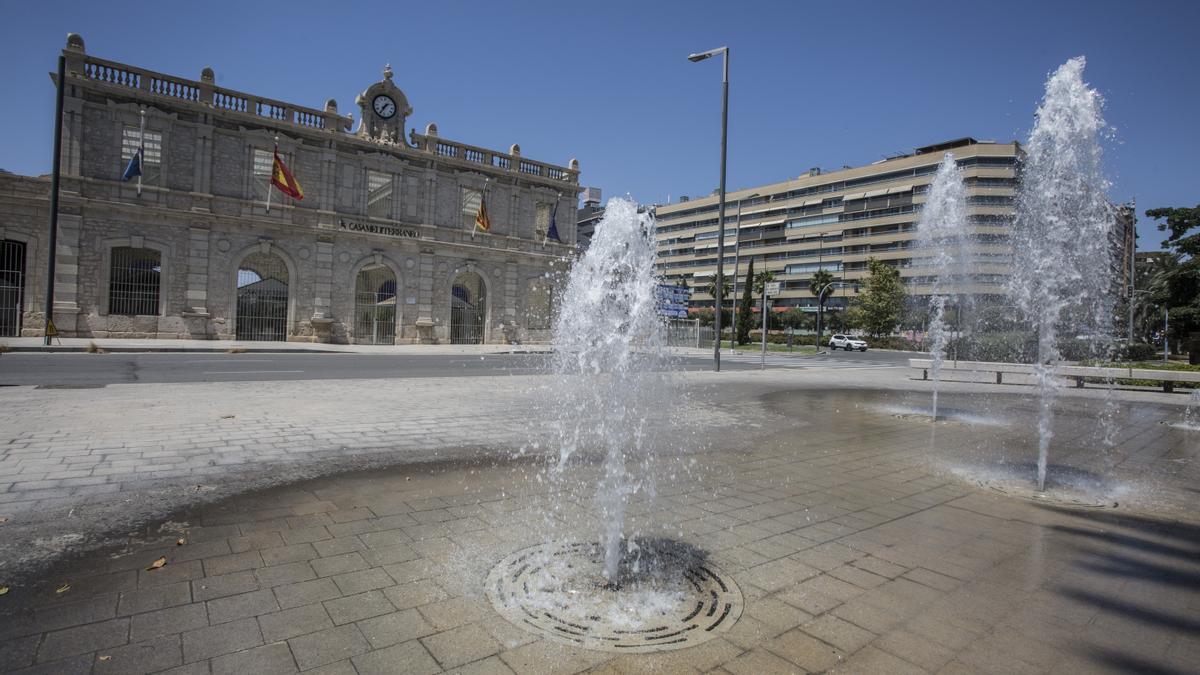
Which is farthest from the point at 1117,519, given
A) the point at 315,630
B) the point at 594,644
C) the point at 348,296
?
the point at 348,296

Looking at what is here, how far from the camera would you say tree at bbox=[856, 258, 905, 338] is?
191 ft

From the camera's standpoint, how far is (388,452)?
276 inches

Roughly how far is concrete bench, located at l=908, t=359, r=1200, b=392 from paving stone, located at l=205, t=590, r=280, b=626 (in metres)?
17.6

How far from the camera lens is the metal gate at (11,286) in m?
24.2

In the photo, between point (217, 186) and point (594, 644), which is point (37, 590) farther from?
point (217, 186)

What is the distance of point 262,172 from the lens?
29.5 m

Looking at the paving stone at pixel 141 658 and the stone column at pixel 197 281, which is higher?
the stone column at pixel 197 281

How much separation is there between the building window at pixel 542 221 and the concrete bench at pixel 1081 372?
1028 inches

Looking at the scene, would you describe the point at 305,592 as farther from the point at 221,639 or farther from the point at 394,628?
the point at 394,628

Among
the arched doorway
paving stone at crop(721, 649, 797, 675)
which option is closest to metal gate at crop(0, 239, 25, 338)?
the arched doorway

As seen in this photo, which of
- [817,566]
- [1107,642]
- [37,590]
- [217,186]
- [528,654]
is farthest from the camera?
[217,186]

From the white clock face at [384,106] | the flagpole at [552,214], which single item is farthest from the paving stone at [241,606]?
the flagpole at [552,214]

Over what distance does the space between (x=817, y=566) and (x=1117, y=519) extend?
3.29 meters

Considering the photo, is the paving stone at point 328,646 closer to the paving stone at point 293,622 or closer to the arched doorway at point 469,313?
the paving stone at point 293,622
